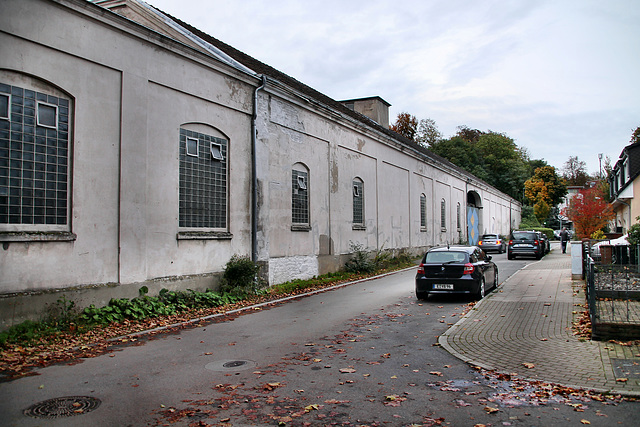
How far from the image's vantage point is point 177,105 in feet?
41.5

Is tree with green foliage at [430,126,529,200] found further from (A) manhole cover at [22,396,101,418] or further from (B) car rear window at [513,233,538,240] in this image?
(A) manhole cover at [22,396,101,418]

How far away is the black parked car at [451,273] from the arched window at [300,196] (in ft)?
18.5

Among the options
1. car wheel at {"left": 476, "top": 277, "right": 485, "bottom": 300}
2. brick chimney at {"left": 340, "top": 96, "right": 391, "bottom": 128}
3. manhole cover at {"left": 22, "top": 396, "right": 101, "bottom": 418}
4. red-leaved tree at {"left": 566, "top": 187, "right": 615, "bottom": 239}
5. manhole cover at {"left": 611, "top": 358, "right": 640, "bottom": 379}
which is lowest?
manhole cover at {"left": 22, "top": 396, "right": 101, "bottom": 418}

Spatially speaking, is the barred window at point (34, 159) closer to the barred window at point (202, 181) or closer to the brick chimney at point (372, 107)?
the barred window at point (202, 181)

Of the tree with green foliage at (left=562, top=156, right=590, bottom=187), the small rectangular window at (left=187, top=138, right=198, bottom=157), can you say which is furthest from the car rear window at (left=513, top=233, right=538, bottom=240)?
the tree with green foliage at (left=562, top=156, right=590, bottom=187)

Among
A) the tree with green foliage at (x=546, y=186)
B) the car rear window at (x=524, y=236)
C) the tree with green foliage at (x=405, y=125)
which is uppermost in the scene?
the tree with green foliage at (x=405, y=125)

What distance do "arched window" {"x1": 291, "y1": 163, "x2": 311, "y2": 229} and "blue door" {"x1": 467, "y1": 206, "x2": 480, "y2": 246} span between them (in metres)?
28.9

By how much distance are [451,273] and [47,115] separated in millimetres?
10213

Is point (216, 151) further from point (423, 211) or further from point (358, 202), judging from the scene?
point (423, 211)

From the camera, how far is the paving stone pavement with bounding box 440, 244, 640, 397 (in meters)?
6.27

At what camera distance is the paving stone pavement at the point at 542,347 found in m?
6.27

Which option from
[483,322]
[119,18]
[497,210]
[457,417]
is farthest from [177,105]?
[497,210]

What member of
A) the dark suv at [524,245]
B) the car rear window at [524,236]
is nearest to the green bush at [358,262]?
the dark suv at [524,245]

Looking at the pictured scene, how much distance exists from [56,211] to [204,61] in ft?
19.4
